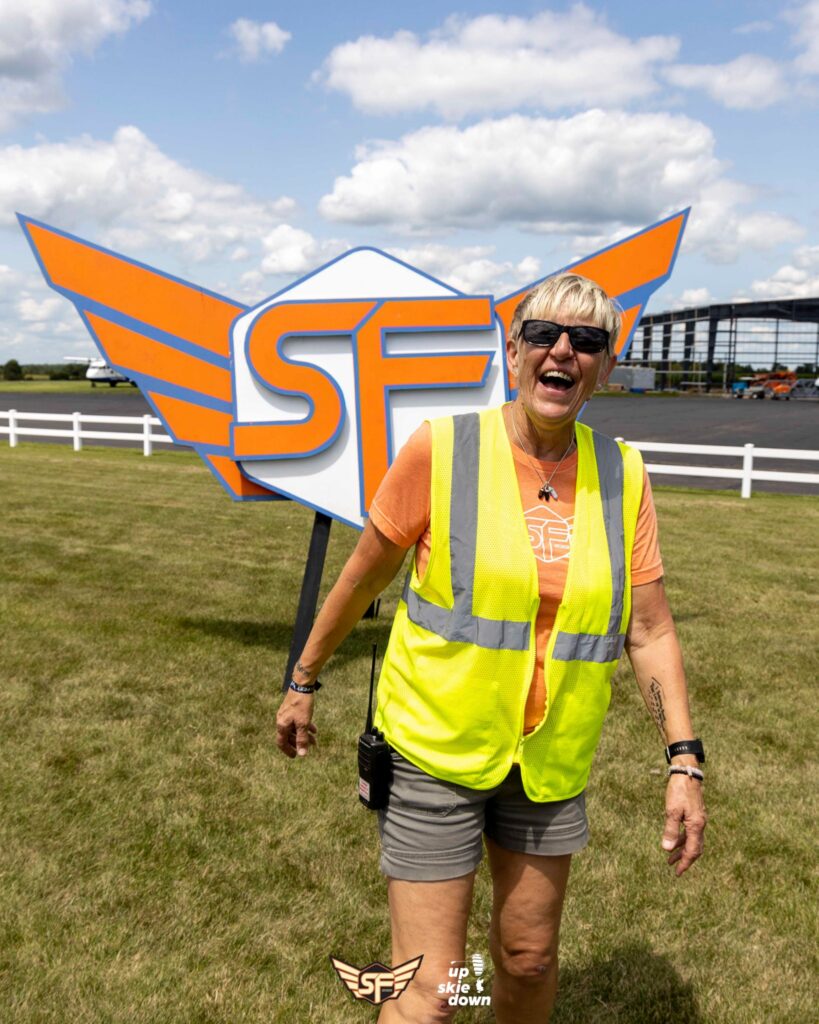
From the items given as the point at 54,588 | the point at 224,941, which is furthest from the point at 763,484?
the point at 224,941

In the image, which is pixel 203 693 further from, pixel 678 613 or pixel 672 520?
pixel 672 520

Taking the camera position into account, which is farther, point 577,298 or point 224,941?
point 224,941

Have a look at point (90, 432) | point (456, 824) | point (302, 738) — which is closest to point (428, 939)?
point (456, 824)

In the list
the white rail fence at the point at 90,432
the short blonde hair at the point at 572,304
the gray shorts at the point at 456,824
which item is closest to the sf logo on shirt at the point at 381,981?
the gray shorts at the point at 456,824

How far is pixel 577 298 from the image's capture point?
2.12m

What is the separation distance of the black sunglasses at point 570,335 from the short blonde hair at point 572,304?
20 millimetres

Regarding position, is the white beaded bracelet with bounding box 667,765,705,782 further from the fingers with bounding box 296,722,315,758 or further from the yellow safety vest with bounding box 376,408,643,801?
the fingers with bounding box 296,722,315,758

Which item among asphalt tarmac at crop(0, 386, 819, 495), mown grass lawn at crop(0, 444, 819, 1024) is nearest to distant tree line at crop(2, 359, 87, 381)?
asphalt tarmac at crop(0, 386, 819, 495)

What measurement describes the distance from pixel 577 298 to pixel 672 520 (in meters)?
11.0

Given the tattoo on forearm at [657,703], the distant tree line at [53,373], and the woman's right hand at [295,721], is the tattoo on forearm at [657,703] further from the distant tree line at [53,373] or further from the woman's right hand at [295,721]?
the distant tree line at [53,373]

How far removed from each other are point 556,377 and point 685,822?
1.07 metres

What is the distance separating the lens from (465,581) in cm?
207

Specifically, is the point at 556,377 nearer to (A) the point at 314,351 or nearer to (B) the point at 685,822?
(B) the point at 685,822

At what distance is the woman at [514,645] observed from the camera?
2.07 meters
